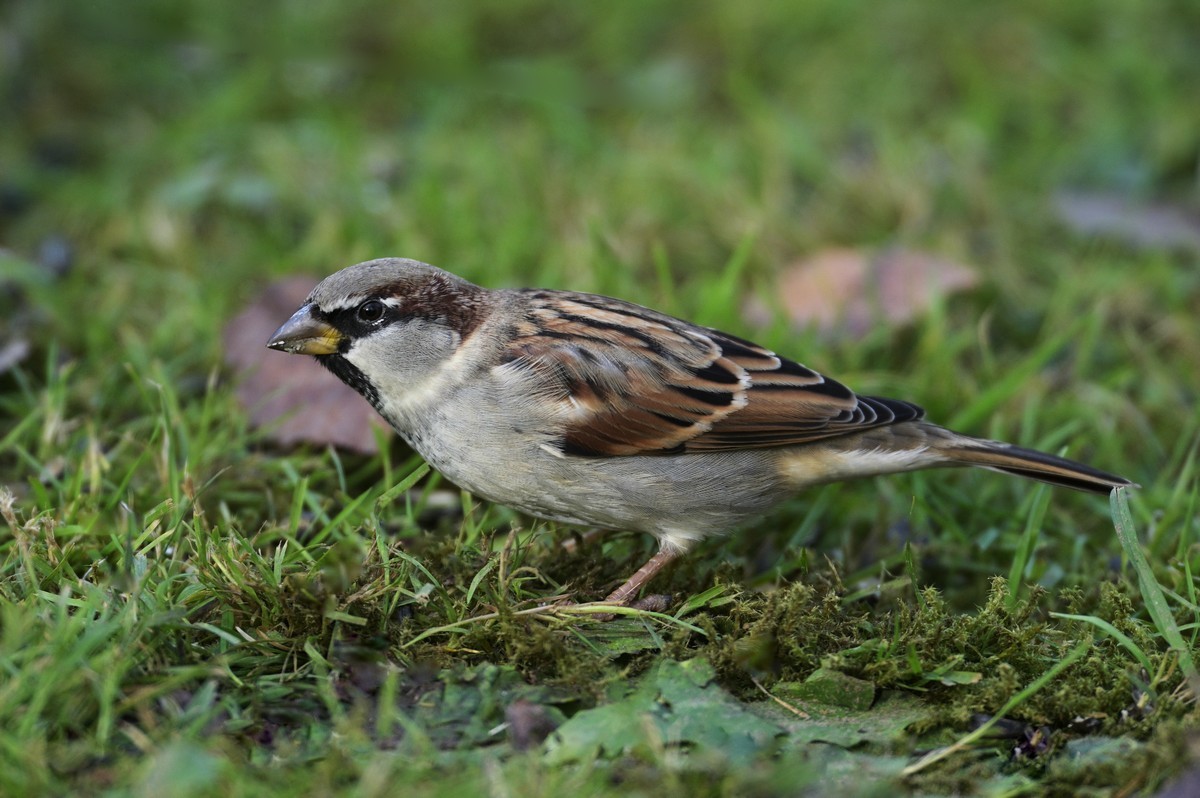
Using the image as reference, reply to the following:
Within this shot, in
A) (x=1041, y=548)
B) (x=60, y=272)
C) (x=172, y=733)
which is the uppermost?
(x=60, y=272)

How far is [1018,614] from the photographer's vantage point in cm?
383

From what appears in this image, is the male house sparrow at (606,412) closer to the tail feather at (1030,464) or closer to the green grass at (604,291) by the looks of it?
the tail feather at (1030,464)

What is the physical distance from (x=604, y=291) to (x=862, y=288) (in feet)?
4.12

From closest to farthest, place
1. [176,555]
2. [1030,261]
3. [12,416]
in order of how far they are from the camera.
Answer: [176,555]
[12,416]
[1030,261]

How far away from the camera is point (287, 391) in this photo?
4.96 m

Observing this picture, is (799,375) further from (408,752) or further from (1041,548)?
(408,752)

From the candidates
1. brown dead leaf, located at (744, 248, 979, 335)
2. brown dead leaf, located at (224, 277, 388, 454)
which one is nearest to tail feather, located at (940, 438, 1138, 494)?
brown dead leaf, located at (744, 248, 979, 335)

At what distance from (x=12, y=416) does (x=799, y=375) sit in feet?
10.0

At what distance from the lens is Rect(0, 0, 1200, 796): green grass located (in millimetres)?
3229

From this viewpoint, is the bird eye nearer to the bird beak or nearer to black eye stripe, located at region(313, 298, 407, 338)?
black eye stripe, located at region(313, 298, 407, 338)

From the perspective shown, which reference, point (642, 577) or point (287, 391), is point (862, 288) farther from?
point (287, 391)

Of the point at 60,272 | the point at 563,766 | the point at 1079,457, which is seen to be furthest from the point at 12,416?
the point at 1079,457

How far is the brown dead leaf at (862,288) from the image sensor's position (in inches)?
228

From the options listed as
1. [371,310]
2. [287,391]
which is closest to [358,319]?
[371,310]
